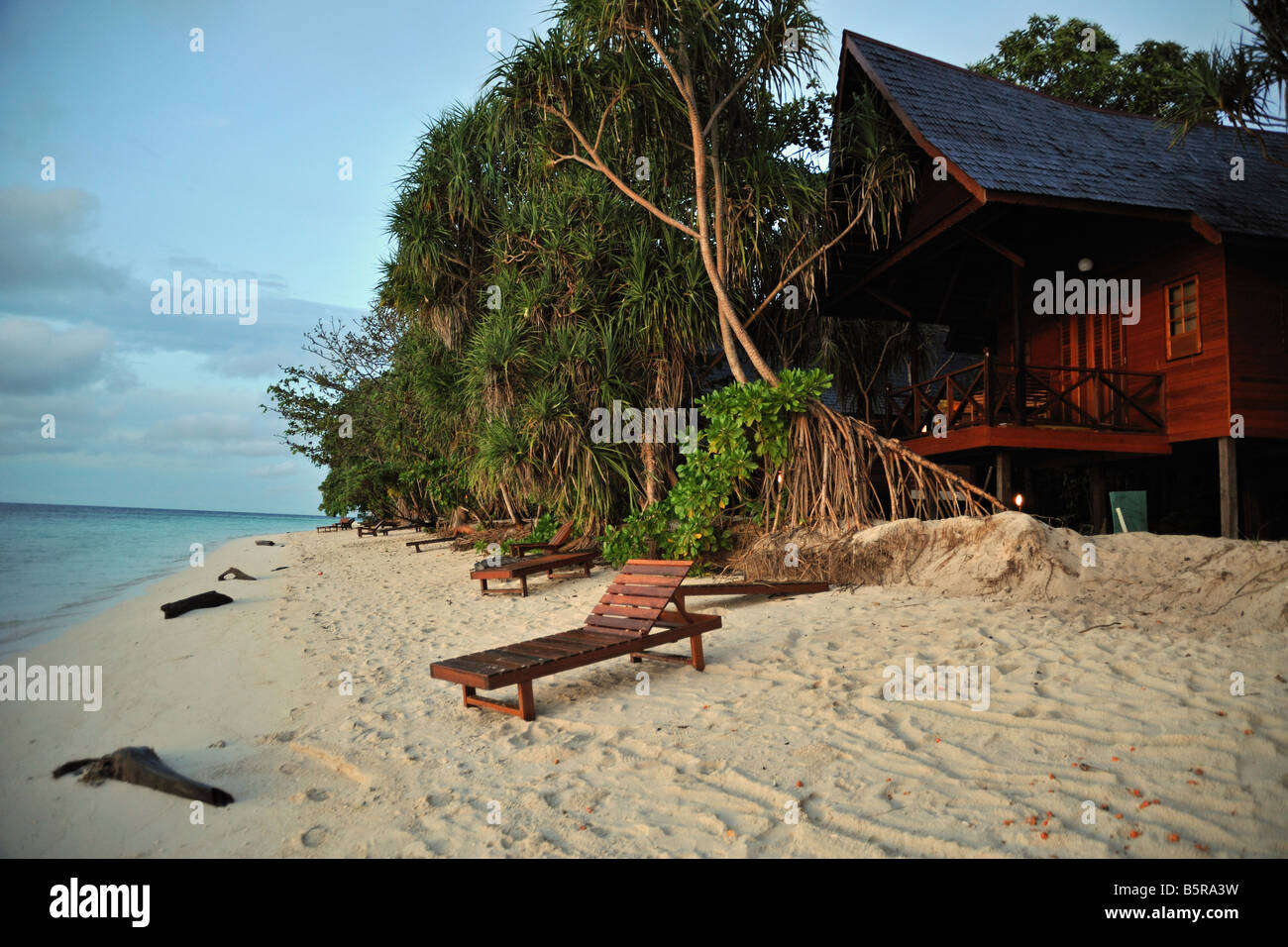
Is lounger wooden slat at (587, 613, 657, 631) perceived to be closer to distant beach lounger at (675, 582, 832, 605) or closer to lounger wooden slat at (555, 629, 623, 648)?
lounger wooden slat at (555, 629, 623, 648)

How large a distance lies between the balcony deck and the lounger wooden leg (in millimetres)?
6840

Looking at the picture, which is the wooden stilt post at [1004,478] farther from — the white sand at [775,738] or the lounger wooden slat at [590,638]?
the lounger wooden slat at [590,638]

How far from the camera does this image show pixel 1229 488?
8.27 meters

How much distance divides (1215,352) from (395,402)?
15078 mm

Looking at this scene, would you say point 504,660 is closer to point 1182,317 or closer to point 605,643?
point 605,643

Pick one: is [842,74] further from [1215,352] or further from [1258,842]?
[1258,842]

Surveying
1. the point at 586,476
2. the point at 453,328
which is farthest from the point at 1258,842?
the point at 453,328

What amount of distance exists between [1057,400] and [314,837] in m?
10.0

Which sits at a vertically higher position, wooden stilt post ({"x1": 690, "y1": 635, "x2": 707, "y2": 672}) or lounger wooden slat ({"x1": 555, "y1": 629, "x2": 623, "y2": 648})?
lounger wooden slat ({"x1": 555, "y1": 629, "x2": 623, "y2": 648})

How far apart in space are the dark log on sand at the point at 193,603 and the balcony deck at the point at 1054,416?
956 centimetres

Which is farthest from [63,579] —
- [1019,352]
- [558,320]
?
[1019,352]

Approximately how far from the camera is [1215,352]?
8.48 meters

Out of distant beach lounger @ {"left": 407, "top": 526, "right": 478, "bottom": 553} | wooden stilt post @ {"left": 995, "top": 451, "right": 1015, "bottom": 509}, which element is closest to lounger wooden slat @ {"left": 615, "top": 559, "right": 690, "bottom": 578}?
wooden stilt post @ {"left": 995, "top": 451, "right": 1015, "bottom": 509}

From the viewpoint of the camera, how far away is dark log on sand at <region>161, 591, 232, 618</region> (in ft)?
27.6
